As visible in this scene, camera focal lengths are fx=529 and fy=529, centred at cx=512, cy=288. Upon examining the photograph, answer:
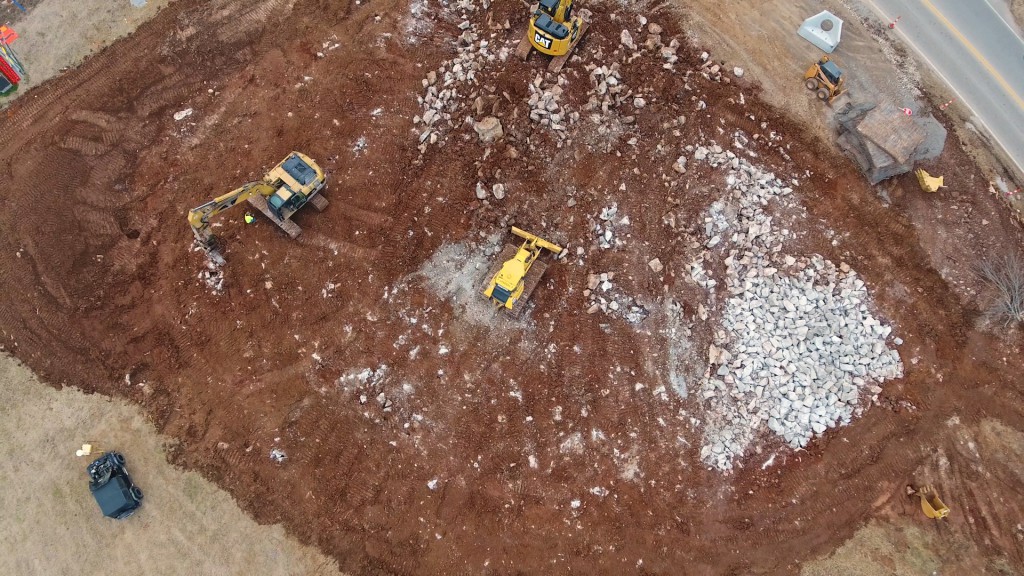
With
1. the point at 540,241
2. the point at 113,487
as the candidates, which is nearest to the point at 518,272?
the point at 540,241

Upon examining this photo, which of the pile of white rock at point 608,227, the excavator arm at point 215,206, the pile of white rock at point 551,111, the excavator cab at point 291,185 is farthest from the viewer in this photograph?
the pile of white rock at point 551,111

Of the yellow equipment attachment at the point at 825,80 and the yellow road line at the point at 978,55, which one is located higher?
the yellow road line at the point at 978,55

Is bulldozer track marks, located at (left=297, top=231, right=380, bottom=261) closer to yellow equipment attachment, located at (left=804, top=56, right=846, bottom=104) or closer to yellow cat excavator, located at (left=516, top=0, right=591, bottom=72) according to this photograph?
yellow cat excavator, located at (left=516, top=0, right=591, bottom=72)

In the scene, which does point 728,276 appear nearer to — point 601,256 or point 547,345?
point 601,256

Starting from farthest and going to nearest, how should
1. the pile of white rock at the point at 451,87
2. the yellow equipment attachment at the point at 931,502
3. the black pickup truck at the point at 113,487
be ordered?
1. the pile of white rock at the point at 451,87
2. the black pickup truck at the point at 113,487
3. the yellow equipment attachment at the point at 931,502

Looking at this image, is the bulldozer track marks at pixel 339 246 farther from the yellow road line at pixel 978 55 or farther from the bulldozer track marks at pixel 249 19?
the yellow road line at pixel 978 55

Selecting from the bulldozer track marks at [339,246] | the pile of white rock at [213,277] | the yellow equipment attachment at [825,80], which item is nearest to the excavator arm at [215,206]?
the pile of white rock at [213,277]

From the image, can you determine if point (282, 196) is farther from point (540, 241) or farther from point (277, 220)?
point (540, 241)

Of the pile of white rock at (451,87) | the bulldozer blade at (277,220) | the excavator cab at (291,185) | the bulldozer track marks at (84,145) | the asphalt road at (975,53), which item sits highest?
the asphalt road at (975,53)
